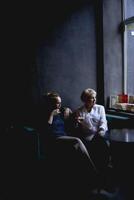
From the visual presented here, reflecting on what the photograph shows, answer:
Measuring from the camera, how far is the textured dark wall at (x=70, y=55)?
5.06 m

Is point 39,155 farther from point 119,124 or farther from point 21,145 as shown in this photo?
point 119,124

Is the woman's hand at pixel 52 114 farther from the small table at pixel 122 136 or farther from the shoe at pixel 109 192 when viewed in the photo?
the shoe at pixel 109 192

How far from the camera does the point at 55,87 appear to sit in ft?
16.9

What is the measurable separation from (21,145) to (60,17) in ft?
7.45

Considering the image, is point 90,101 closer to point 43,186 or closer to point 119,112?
point 119,112

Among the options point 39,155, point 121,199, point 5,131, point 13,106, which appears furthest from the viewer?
point 13,106

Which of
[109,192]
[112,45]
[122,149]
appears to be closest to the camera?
[122,149]

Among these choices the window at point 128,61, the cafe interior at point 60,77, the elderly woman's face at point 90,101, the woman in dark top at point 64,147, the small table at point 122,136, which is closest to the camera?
the woman in dark top at point 64,147

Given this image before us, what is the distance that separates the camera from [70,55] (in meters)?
5.31

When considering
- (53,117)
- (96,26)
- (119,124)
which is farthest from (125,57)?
(53,117)

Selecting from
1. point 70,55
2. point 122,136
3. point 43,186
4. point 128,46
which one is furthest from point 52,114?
point 128,46

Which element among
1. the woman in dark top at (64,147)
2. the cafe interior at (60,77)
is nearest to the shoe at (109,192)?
the cafe interior at (60,77)

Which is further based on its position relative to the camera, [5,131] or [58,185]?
[5,131]

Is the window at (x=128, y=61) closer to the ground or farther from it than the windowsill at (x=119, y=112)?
farther from it
